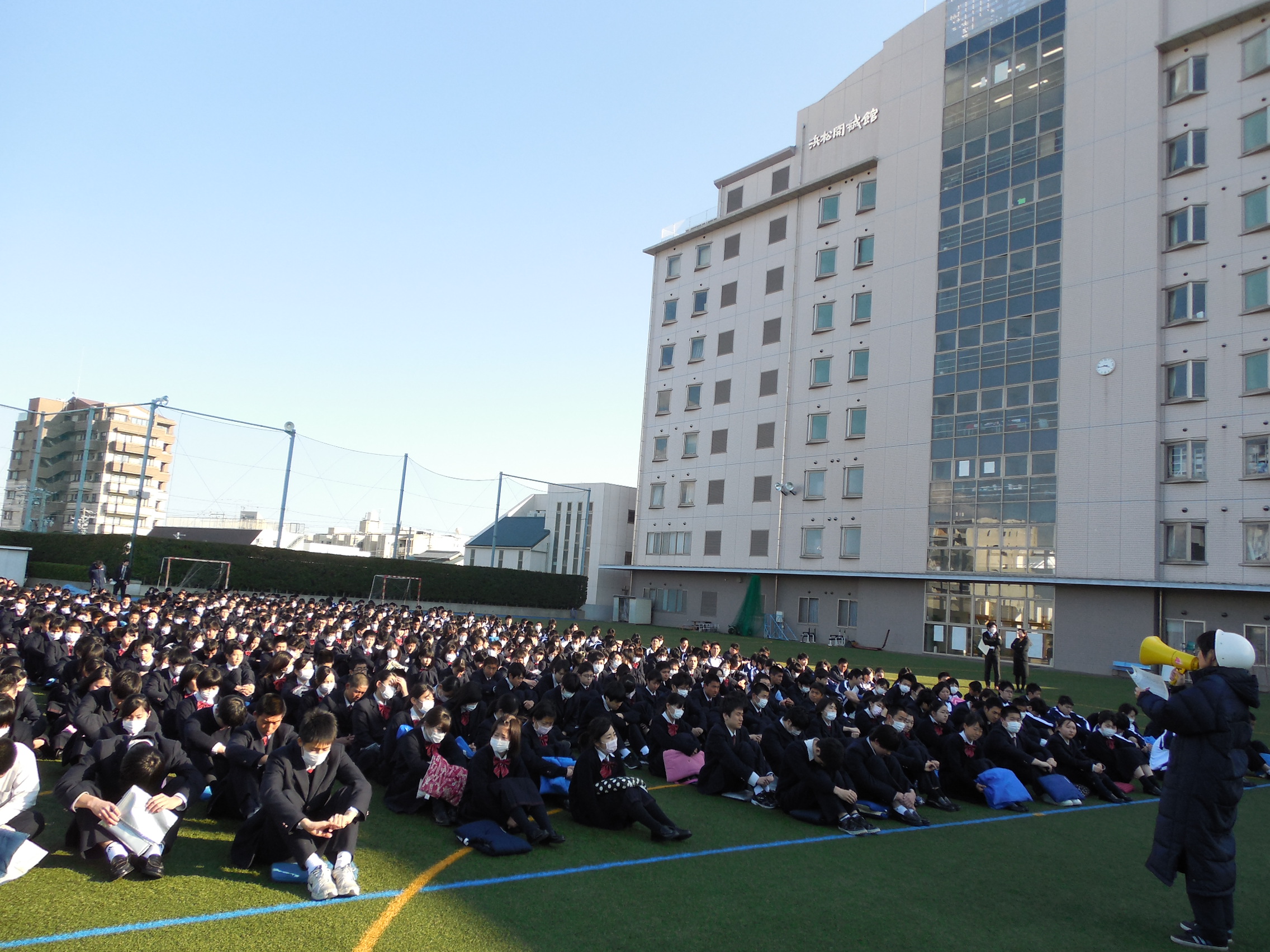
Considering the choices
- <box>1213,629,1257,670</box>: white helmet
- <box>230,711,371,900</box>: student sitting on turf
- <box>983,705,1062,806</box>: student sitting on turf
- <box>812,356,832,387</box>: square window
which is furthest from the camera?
<box>812,356,832,387</box>: square window

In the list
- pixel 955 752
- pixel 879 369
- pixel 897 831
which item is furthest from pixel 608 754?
pixel 879 369

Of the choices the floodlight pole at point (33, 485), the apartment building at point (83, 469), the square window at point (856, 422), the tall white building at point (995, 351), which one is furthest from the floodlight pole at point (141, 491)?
the square window at point (856, 422)

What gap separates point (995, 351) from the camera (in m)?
31.5

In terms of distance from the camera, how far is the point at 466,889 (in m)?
5.79

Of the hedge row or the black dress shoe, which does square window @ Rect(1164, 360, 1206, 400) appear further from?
the hedge row

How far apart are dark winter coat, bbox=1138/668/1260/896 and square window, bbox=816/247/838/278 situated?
34.0 meters

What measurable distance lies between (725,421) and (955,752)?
31.5m

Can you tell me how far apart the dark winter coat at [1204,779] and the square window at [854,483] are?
3017cm

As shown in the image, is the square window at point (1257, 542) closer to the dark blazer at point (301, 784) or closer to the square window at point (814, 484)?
the square window at point (814, 484)

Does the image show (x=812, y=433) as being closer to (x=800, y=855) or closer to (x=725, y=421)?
(x=725, y=421)

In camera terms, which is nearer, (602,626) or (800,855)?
(800,855)

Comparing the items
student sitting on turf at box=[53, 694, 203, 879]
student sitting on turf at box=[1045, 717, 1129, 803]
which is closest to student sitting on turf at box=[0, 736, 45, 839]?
student sitting on turf at box=[53, 694, 203, 879]

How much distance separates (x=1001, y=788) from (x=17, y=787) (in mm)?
8878

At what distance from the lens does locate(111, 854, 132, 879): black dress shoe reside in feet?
17.9
